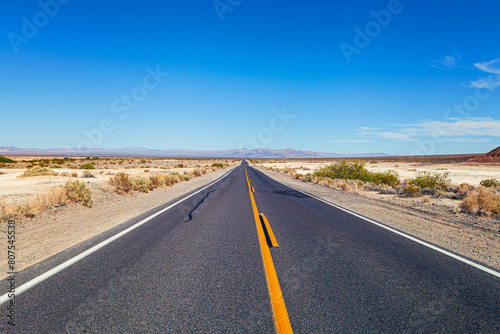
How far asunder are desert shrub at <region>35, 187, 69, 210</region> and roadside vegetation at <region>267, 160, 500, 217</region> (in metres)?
15.5

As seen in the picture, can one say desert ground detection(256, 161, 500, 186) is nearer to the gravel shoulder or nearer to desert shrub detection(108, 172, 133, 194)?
desert shrub detection(108, 172, 133, 194)

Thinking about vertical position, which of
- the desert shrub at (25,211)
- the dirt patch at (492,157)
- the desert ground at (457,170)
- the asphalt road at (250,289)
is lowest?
the desert ground at (457,170)

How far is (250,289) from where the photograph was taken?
139 inches

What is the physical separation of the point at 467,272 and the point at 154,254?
525 cm

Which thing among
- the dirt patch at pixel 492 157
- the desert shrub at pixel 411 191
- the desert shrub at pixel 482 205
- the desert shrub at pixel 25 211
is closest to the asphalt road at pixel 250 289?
the desert shrub at pixel 25 211

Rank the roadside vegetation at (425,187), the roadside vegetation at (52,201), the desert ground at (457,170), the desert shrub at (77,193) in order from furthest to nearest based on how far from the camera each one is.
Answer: the desert ground at (457,170) → the desert shrub at (77,193) → the roadside vegetation at (425,187) → the roadside vegetation at (52,201)

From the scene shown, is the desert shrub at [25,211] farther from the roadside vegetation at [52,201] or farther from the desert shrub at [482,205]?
the desert shrub at [482,205]

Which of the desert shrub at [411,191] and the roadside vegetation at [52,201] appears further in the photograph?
the desert shrub at [411,191]

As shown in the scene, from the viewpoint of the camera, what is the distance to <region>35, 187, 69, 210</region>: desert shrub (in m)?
9.58

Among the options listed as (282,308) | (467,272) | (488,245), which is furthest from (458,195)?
(282,308)

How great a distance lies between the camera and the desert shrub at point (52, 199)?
958 centimetres

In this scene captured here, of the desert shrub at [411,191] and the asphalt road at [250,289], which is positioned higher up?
the asphalt road at [250,289]

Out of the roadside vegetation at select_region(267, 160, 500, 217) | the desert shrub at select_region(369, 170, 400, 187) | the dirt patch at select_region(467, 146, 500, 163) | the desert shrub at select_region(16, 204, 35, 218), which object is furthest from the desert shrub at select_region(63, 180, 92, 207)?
the dirt patch at select_region(467, 146, 500, 163)

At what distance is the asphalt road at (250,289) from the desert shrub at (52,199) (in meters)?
5.62
